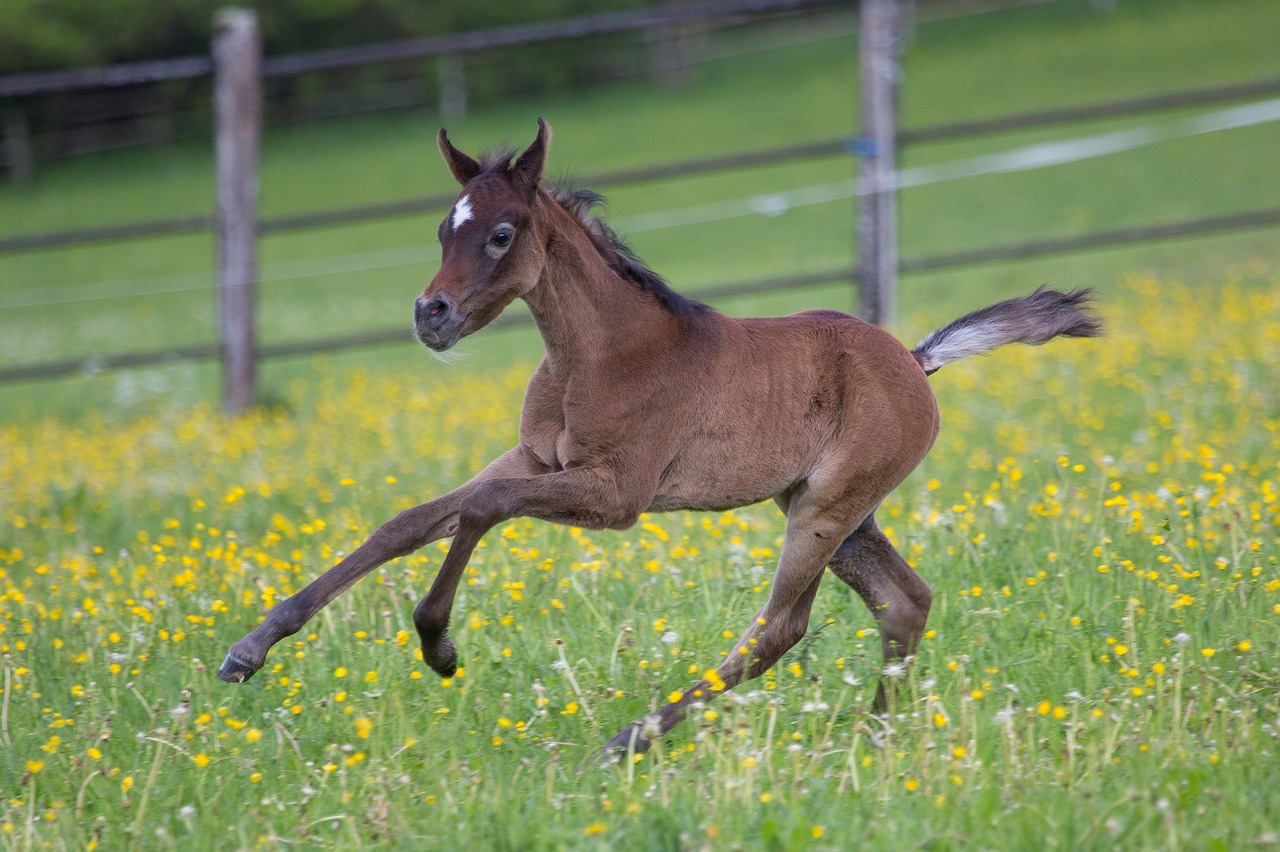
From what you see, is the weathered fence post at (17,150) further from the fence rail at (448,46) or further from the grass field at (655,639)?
the fence rail at (448,46)

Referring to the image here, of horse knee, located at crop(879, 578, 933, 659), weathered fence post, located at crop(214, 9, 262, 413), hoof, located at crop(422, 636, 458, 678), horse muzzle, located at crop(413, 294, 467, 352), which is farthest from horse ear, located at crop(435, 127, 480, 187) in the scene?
weathered fence post, located at crop(214, 9, 262, 413)

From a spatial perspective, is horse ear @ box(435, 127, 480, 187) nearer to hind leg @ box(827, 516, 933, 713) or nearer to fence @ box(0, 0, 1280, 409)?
hind leg @ box(827, 516, 933, 713)

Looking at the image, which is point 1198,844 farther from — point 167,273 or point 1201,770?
point 167,273

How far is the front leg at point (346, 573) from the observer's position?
333cm

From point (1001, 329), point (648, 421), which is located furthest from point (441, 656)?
point (1001, 329)

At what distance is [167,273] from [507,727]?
17.6m

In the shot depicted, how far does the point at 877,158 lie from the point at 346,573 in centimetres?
578

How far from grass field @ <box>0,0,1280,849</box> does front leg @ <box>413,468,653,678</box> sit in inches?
7.4

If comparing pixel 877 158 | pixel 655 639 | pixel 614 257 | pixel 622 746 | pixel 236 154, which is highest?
pixel 236 154

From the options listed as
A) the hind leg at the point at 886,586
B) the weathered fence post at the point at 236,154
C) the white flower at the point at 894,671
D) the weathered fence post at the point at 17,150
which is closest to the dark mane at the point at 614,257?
the hind leg at the point at 886,586

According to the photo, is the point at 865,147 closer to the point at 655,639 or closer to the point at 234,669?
the point at 655,639

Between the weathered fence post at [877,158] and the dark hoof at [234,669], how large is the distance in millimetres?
5776

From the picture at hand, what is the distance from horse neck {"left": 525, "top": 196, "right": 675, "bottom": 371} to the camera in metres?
3.64

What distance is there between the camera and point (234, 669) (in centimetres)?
333
